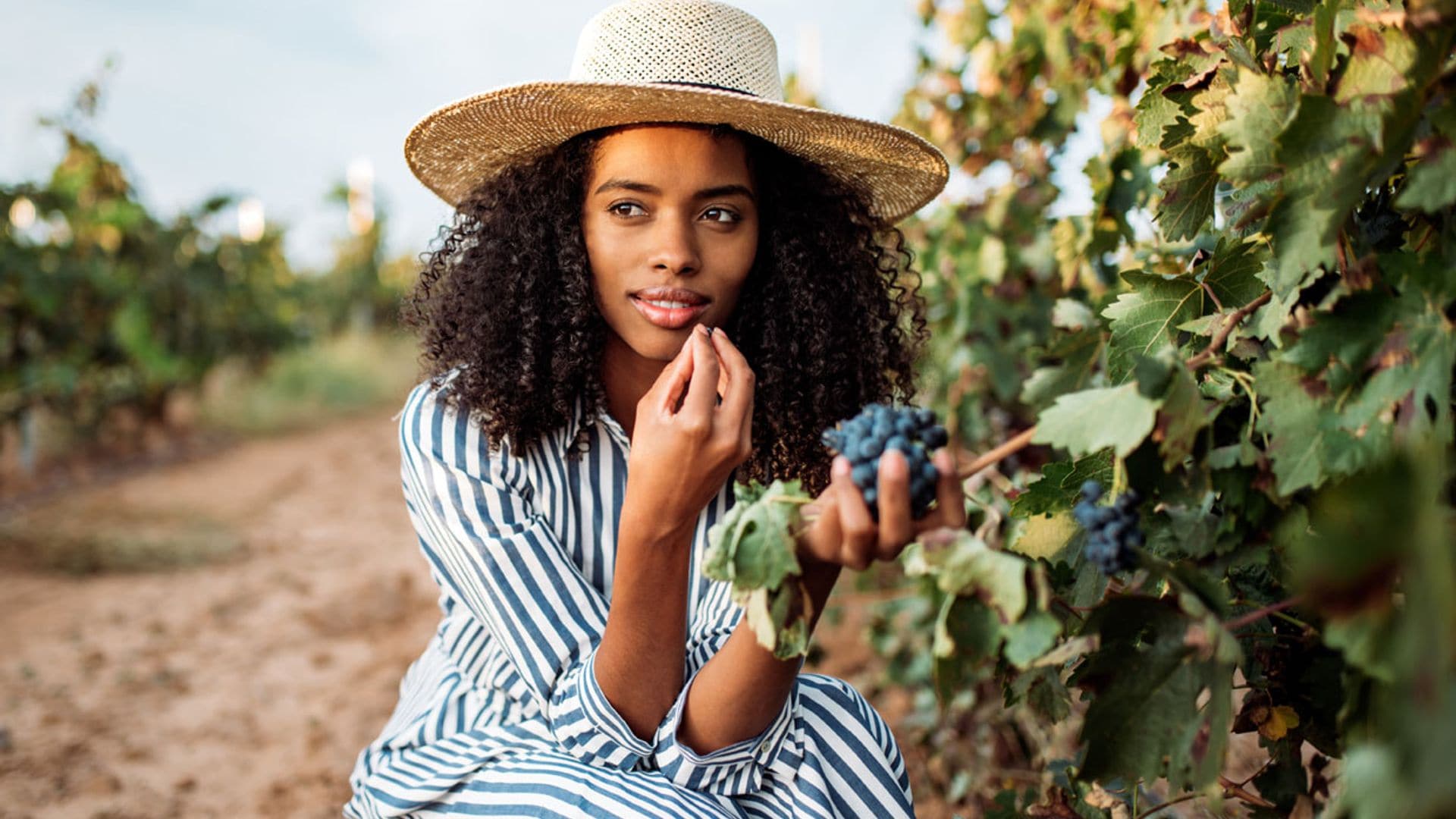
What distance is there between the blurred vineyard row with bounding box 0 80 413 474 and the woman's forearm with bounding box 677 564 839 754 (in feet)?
21.3

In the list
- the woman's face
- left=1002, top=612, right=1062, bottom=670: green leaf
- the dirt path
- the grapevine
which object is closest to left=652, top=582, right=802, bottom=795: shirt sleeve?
the grapevine

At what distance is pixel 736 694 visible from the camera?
1.46 metres

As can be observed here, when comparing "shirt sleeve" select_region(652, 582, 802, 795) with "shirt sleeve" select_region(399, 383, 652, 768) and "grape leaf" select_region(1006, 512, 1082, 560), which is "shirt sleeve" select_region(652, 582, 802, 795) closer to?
"shirt sleeve" select_region(399, 383, 652, 768)

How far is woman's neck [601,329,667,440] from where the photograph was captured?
6.57 ft

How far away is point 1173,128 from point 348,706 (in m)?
3.33

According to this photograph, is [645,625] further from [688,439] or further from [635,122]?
[635,122]

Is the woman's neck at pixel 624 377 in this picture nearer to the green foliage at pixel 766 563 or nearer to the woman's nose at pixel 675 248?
the woman's nose at pixel 675 248

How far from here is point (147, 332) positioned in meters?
7.85

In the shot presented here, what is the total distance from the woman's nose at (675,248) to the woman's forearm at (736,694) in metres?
0.63

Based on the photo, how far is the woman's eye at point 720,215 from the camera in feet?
6.01

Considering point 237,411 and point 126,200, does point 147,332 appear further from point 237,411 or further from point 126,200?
point 237,411

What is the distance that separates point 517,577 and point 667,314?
20.2 inches

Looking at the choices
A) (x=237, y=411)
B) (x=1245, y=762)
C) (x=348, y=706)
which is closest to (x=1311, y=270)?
(x=1245, y=762)

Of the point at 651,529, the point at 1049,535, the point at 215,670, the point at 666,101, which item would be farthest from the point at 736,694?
the point at 215,670
